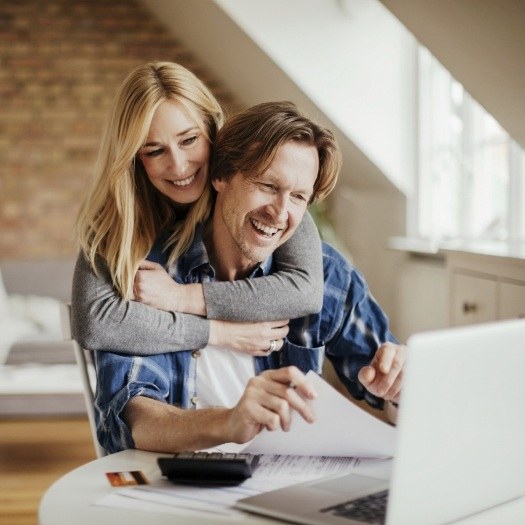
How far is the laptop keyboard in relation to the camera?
3.16ft

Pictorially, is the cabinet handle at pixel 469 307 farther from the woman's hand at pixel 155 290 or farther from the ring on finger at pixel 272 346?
the woman's hand at pixel 155 290

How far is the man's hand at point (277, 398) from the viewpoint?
42.3 inches

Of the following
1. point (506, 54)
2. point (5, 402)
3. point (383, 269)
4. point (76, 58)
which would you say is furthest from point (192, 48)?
point (506, 54)

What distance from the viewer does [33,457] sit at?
392 centimetres

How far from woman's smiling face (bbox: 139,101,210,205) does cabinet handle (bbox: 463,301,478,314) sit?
138 centimetres

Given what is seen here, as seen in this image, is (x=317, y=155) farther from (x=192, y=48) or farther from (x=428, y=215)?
(x=192, y=48)

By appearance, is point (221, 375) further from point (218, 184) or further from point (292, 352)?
point (218, 184)

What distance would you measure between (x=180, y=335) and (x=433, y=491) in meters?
0.70

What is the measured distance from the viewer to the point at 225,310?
5.08 ft

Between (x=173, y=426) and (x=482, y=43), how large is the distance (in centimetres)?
174

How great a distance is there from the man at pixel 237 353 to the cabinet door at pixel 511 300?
887mm

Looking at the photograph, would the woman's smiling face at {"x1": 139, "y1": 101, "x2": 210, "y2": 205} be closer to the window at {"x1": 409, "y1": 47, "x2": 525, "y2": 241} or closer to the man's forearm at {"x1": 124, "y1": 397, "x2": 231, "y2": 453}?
the man's forearm at {"x1": 124, "y1": 397, "x2": 231, "y2": 453}

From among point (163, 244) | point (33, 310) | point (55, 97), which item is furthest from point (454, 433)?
point (55, 97)

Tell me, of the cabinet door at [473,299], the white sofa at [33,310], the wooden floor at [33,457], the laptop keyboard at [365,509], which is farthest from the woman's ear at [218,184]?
the white sofa at [33,310]
